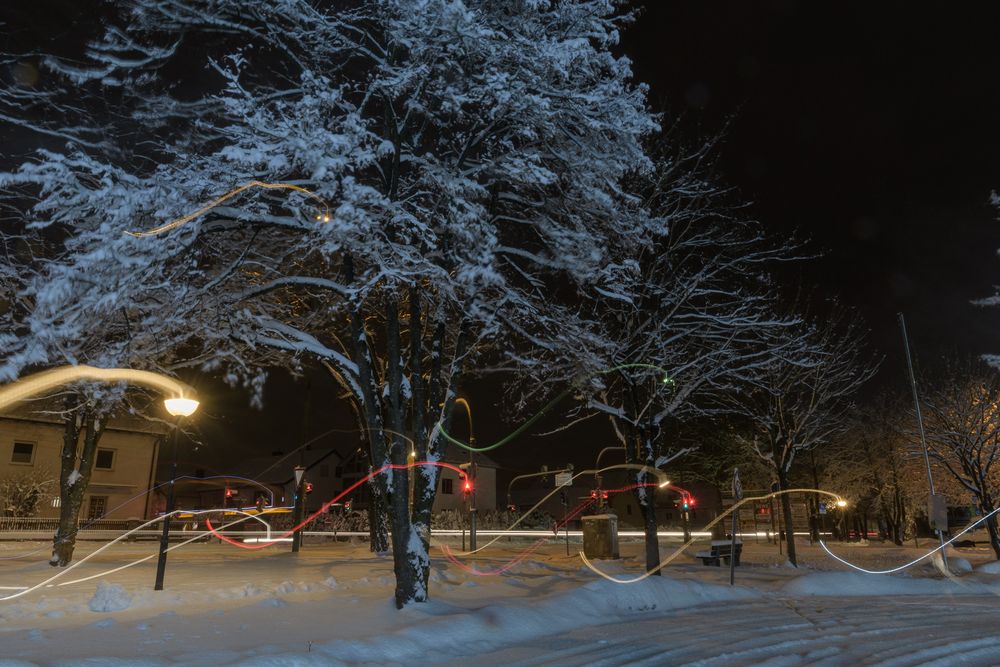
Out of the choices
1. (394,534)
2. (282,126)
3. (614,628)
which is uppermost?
(282,126)

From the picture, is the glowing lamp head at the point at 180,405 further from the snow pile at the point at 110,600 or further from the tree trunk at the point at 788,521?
the tree trunk at the point at 788,521

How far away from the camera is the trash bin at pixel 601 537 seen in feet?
81.4

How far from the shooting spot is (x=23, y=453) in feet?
147

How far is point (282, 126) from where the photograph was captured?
32.6ft

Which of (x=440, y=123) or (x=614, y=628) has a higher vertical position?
(x=440, y=123)

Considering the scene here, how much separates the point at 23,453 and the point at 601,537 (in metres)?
39.4

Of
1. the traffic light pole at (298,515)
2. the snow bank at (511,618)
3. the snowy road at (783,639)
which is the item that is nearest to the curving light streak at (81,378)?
the snow bank at (511,618)

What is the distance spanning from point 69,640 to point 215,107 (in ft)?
24.3

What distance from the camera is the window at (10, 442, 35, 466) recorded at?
44.5 m

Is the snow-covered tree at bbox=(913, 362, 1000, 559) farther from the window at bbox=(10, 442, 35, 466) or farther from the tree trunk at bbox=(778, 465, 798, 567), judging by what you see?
the window at bbox=(10, 442, 35, 466)

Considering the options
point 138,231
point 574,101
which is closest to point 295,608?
point 138,231

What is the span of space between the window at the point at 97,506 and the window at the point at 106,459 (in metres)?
2.11

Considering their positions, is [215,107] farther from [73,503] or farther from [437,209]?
[73,503]

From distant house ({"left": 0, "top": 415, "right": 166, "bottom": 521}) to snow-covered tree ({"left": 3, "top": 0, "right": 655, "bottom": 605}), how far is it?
117 ft
